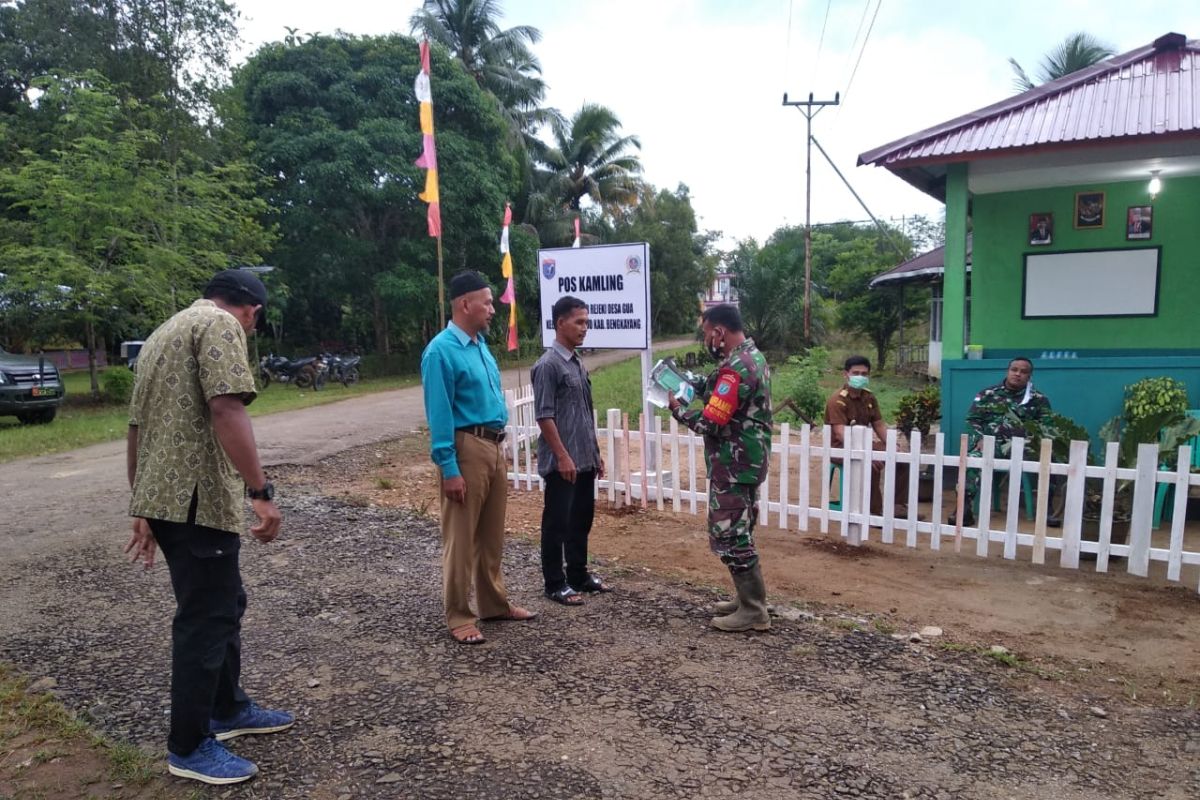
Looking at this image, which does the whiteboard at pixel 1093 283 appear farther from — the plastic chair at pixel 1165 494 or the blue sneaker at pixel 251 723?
the blue sneaker at pixel 251 723

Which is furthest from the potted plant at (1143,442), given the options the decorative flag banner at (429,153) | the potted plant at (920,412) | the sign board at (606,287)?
the decorative flag banner at (429,153)

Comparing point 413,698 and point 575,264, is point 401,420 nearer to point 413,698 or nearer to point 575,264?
point 575,264

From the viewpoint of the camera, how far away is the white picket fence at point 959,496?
14.7ft

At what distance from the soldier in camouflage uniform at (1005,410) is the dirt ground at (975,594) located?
2.62ft

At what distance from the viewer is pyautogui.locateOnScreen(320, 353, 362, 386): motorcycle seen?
20.0 m

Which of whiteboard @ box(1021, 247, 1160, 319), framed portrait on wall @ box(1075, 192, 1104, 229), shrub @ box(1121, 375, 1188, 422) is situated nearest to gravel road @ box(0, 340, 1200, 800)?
shrub @ box(1121, 375, 1188, 422)

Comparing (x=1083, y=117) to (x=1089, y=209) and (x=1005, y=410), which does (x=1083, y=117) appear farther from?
(x=1005, y=410)

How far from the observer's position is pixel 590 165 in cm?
3253

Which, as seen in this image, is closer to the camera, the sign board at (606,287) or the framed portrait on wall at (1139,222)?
the sign board at (606,287)

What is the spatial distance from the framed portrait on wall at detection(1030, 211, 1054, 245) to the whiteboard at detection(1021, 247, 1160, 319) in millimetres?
148

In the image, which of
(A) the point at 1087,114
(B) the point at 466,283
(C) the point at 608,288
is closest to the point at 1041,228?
(A) the point at 1087,114

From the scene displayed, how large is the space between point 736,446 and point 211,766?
2482 millimetres

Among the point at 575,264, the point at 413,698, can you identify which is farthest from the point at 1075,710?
the point at 575,264

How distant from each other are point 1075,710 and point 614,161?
3157cm
